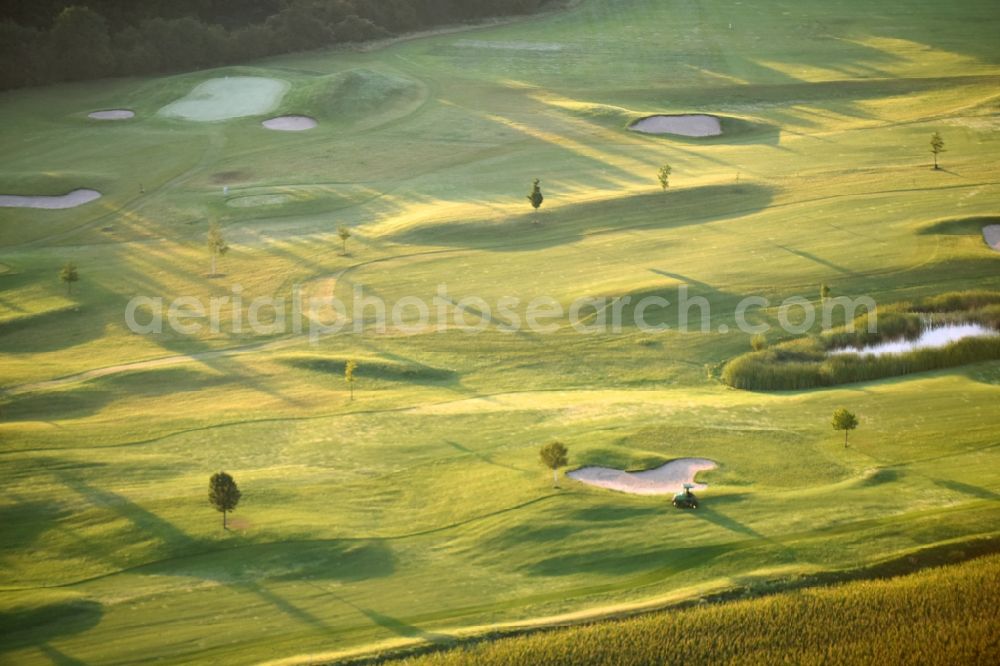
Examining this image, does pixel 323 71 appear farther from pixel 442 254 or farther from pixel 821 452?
pixel 821 452

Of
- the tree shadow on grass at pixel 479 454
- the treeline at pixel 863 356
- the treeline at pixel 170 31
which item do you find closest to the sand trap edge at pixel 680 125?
the treeline at pixel 863 356

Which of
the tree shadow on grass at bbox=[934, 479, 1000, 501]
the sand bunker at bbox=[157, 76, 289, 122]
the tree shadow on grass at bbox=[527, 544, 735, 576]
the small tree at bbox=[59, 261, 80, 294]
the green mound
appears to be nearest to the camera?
the tree shadow on grass at bbox=[527, 544, 735, 576]

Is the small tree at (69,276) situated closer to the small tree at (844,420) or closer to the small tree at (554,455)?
the small tree at (554,455)

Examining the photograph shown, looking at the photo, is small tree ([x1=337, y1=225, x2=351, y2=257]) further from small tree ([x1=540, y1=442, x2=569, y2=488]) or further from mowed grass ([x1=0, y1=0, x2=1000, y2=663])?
small tree ([x1=540, y1=442, x2=569, y2=488])

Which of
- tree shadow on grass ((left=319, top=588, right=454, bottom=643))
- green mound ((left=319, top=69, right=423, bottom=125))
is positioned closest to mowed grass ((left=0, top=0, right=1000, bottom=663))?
tree shadow on grass ((left=319, top=588, right=454, bottom=643))

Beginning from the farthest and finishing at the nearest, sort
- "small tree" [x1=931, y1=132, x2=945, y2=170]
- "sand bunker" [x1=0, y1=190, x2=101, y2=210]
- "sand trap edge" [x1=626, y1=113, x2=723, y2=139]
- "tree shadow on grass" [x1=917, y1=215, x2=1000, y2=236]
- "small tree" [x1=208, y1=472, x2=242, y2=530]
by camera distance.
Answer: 1. "sand trap edge" [x1=626, y1=113, x2=723, y2=139]
2. "sand bunker" [x1=0, y1=190, x2=101, y2=210]
3. "small tree" [x1=931, y1=132, x2=945, y2=170]
4. "tree shadow on grass" [x1=917, y1=215, x2=1000, y2=236]
5. "small tree" [x1=208, y1=472, x2=242, y2=530]

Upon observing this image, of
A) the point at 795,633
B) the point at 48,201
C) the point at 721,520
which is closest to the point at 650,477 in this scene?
the point at 721,520
